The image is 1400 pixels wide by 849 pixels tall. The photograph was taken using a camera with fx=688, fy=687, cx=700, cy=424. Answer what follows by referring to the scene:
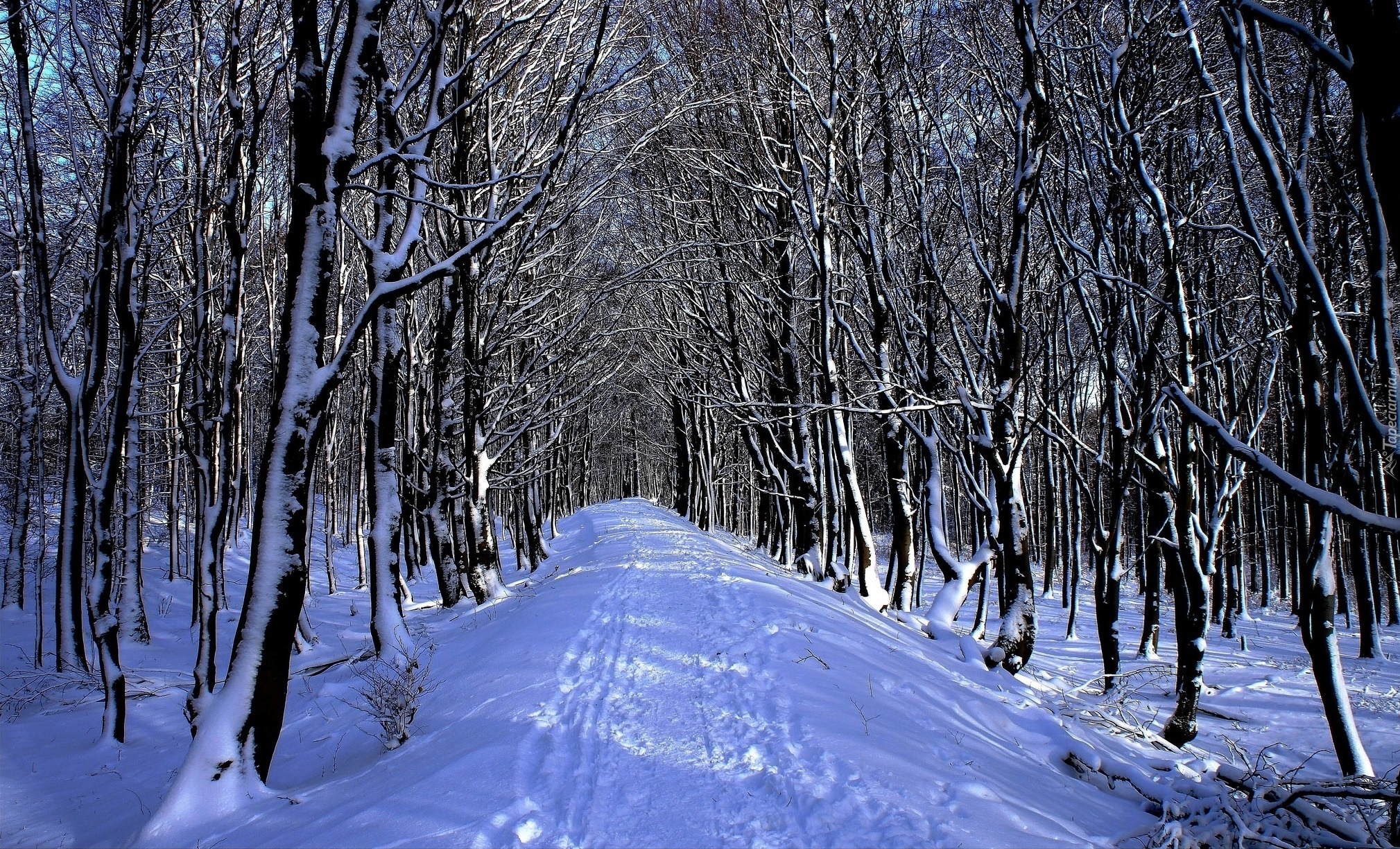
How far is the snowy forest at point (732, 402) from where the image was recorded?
393cm

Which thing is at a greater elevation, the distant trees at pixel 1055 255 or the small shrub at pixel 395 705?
the distant trees at pixel 1055 255

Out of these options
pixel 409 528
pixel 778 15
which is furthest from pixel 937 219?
pixel 409 528

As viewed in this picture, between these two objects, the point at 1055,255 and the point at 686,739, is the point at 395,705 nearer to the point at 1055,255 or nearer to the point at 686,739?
the point at 686,739

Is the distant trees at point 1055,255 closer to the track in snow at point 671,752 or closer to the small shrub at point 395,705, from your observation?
the track in snow at point 671,752

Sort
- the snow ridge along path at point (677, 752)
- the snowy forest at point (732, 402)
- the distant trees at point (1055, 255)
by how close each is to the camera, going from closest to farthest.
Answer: the snow ridge along path at point (677, 752) < the snowy forest at point (732, 402) < the distant trees at point (1055, 255)

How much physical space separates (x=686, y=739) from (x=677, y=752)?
0.69ft

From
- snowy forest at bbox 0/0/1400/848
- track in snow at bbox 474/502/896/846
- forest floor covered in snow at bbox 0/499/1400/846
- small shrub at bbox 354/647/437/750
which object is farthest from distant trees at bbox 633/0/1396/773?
small shrub at bbox 354/647/437/750

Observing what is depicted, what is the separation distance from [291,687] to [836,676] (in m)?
6.42

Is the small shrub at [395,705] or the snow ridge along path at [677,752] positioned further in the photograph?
the small shrub at [395,705]

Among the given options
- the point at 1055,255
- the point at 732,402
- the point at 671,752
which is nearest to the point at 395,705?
the point at 671,752

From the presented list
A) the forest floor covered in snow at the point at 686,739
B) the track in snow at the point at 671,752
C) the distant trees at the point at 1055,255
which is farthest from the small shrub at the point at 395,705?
the distant trees at the point at 1055,255

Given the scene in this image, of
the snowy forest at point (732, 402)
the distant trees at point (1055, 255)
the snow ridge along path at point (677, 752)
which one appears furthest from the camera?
the distant trees at point (1055, 255)

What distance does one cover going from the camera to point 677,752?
4.43 meters

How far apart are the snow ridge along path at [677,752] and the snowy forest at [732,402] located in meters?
0.05
